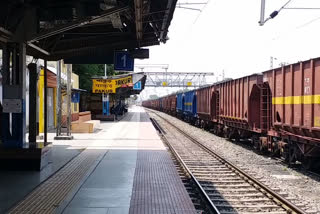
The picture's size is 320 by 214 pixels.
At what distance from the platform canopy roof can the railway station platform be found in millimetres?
3504

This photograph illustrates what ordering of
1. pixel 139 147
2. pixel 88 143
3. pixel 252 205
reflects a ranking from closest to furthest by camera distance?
1. pixel 252 205
2. pixel 139 147
3. pixel 88 143

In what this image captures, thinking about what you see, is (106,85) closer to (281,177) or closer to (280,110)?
(280,110)

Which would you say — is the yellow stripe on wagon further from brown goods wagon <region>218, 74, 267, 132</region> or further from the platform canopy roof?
the platform canopy roof

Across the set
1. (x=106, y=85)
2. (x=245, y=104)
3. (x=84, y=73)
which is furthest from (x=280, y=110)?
(x=84, y=73)

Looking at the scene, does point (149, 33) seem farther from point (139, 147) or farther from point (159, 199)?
point (159, 199)

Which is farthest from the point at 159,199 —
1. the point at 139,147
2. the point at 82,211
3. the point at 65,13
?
the point at 139,147

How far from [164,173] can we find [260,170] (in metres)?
3.37

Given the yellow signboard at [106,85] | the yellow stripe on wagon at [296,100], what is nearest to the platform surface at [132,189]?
the yellow stripe on wagon at [296,100]

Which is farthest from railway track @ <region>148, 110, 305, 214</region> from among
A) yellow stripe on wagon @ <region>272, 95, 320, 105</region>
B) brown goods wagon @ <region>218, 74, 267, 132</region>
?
brown goods wagon @ <region>218, 74, 267, 132</region>

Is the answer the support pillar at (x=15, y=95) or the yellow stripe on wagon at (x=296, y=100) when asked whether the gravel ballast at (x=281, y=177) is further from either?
the support pillar at (x=15, y=95)

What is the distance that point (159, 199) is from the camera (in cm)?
738

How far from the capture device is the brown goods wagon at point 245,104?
1577 centimetres

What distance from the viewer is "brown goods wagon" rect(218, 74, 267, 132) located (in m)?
15.8

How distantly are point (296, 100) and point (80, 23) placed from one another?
6342mm
